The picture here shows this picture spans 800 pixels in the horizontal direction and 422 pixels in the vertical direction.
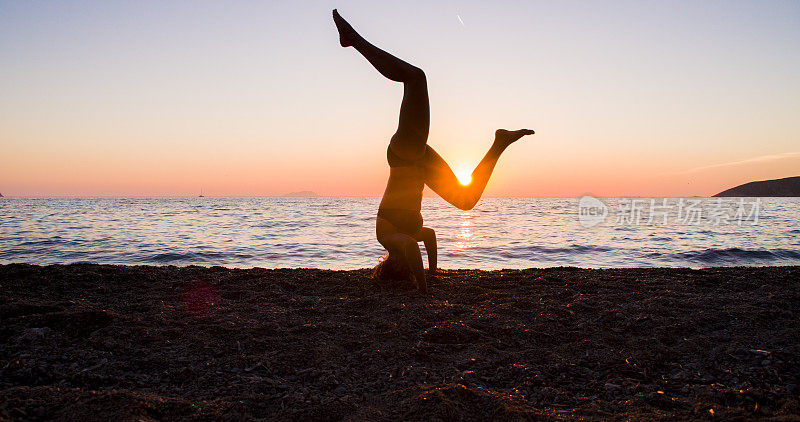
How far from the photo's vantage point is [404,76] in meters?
3.38

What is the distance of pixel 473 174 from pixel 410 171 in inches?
26.8

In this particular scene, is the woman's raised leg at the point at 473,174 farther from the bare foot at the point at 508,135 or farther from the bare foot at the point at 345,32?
the bare foot at the point at 345,32

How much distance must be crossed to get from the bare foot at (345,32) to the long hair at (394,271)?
2457 mm

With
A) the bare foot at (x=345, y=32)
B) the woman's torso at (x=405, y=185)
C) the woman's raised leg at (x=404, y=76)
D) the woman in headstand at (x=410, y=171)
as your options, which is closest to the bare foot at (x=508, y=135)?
the woman in headstand at (x=410, y=171)

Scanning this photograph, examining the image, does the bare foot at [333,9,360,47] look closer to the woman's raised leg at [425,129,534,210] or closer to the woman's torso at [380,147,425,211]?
the woman's torso at [380,147,425,211]

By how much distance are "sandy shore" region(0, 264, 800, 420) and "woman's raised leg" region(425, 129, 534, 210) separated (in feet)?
3.61

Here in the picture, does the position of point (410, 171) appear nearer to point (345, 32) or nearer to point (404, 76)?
→ point (404, 76)

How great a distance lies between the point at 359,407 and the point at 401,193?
8.99ft

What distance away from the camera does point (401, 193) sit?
4.44m

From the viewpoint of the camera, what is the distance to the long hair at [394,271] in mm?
4777

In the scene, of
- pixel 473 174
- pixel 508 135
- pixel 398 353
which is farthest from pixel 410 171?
pixel 398 353

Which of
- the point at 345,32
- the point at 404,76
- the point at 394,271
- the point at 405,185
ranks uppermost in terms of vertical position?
the point at 345,32

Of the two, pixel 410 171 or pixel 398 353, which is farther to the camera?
pixel 410 171

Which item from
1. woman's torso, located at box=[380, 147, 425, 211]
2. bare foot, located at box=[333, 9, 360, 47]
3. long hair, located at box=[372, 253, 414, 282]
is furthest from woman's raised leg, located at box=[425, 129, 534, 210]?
bare foot, located at box=[333, 9, 360, 47]
